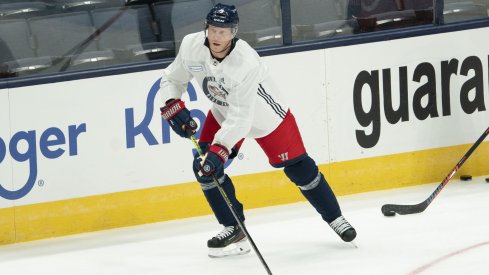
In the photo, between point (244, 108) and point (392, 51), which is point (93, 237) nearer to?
point (244, 108)

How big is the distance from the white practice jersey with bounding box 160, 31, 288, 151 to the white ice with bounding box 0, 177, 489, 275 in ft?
1.98

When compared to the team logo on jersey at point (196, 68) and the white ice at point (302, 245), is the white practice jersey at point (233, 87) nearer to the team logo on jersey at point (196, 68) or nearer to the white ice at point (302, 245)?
the team logo on jersey at point (196, 68)

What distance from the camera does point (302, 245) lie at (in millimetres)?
5086

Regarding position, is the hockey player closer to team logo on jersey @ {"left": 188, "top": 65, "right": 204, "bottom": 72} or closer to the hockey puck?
team logo on jersey @ {"left": 188, "top": 65, "right": 204, "bottom": 72}

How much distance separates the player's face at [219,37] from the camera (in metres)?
4.45

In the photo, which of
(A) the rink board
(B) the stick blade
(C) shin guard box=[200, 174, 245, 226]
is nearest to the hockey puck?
(B) the stick blade

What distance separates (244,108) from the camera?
176 inches

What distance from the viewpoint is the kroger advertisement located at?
5332 millimetres

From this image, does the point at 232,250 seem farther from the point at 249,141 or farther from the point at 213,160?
the point at 249,141

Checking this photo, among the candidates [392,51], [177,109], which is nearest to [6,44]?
[177,109]

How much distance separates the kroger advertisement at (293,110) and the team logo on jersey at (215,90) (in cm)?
92

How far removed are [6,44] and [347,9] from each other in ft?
5.91

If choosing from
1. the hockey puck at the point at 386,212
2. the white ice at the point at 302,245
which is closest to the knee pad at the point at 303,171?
the white ice at the point at 302,245

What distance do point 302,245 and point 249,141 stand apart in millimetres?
826
